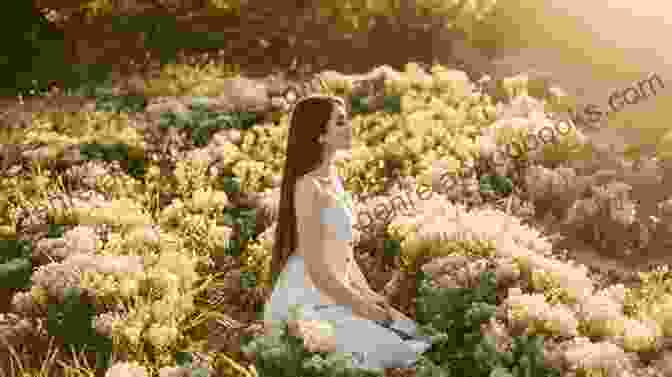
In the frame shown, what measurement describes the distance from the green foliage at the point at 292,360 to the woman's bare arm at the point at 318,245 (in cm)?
35

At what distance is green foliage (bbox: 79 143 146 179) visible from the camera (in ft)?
25.9

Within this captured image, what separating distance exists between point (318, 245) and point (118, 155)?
14.2ft

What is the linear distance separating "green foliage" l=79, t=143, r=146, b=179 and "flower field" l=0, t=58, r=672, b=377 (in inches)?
0.9

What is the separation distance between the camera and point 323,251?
434 cm

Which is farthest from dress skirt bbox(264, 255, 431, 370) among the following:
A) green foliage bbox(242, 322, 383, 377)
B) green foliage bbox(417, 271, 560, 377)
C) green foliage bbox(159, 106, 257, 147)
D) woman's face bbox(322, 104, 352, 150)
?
green foliage bbox(159, 106, 257, 147)

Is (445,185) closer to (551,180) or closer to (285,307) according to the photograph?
(551,180)

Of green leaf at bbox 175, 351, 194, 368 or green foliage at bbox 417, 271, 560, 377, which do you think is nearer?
green foliage at bbox 417, 271, 560, 377

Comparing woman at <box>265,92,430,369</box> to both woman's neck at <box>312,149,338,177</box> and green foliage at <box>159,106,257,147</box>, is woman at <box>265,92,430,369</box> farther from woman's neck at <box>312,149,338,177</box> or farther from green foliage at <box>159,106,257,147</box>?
green foliage at <box>159,106,257,147</box>

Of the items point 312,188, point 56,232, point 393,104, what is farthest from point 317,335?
point 393,104

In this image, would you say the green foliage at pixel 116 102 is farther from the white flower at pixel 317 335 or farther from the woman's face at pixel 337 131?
the white flower at pixel 317 335

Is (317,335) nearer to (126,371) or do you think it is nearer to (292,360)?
(292,360)

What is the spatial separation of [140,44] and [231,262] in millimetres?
6275

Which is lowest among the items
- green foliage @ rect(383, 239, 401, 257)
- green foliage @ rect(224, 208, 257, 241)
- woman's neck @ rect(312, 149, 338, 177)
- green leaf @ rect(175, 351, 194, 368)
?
green leaf @ rect(175, 351, 194, 368)

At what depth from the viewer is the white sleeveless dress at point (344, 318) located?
4.43 meters
